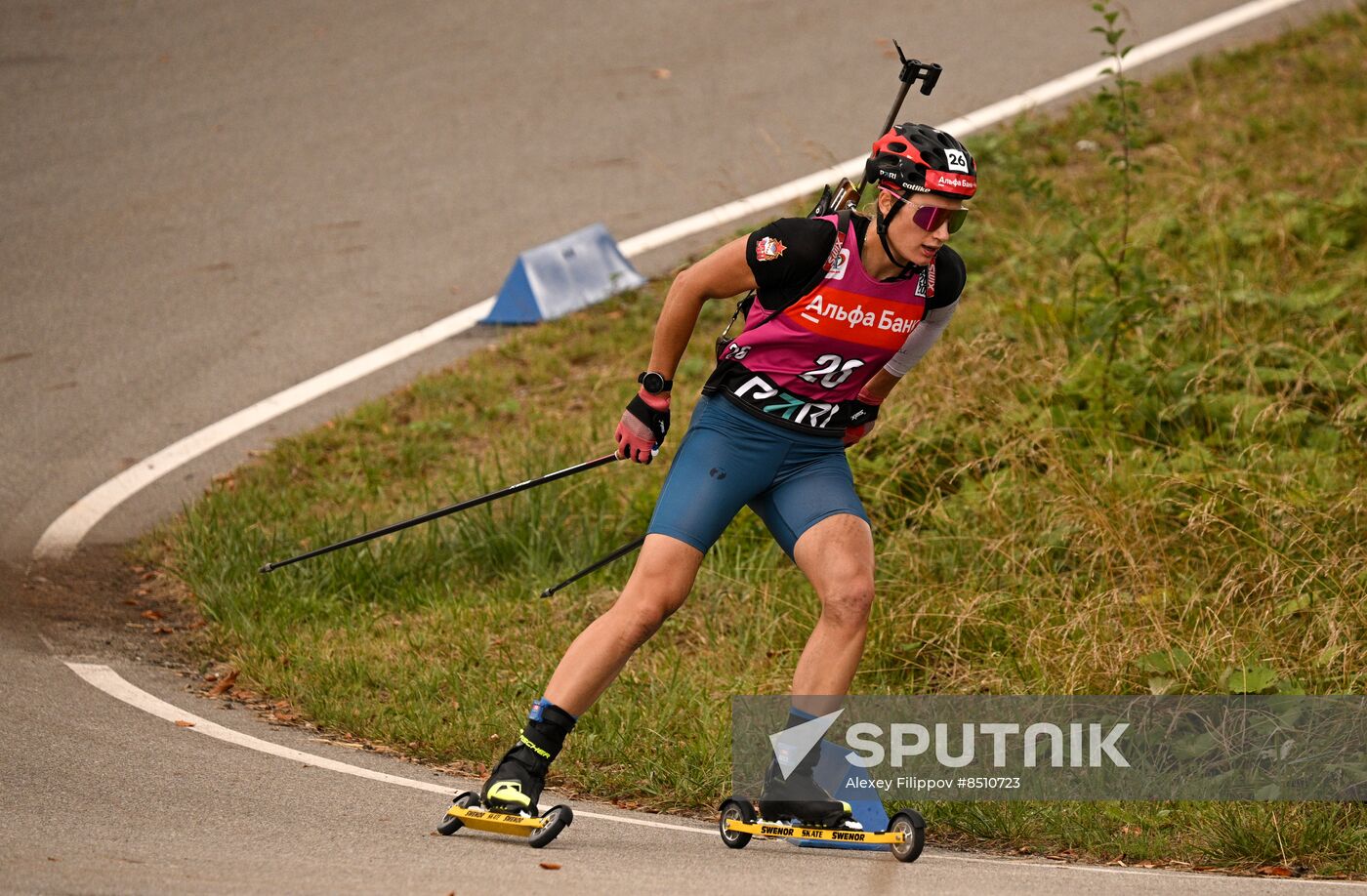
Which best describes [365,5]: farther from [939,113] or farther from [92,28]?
[939,113]

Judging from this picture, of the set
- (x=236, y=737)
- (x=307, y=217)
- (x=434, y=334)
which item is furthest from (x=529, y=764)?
(x=307, y=217)

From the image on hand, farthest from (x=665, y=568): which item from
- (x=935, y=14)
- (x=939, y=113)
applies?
(x=935, y=14)

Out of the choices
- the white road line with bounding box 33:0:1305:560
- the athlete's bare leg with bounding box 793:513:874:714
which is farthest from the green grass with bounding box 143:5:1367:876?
the athlete's bare leg with bounding box 793:513:874:714

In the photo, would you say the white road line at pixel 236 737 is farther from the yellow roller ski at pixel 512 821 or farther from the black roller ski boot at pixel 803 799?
the yellow roller ski at pixel 512 821

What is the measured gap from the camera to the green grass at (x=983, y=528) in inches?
241

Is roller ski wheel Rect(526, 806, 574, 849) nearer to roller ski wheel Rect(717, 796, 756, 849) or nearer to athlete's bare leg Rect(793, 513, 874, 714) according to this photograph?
roller ski wheel Rect(717, 796, 756, 849)

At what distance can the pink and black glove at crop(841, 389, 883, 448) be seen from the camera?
→ 5.14 m

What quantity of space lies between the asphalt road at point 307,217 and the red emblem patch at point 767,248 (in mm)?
1804

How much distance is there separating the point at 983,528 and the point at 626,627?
9.28 ft

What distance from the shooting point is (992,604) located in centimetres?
670

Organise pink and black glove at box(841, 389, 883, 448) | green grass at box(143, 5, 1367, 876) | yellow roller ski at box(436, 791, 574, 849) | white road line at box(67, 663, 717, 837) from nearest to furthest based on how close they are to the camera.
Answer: yellow roller ski at box(436, 791, 574, 849), pink and black glove at box(841, 389, 883, 448), white road line at box(67, 663, 717, 837), green grass at box(143, 5, 1367, 876)

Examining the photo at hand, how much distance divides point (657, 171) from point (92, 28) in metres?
5.17

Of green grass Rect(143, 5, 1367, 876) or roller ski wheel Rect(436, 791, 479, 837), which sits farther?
green grass Rect(143, 5, 1367, 876)

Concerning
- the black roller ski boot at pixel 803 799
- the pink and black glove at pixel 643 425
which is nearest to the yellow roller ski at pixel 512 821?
the black roller ski boot at pixel 803 799
